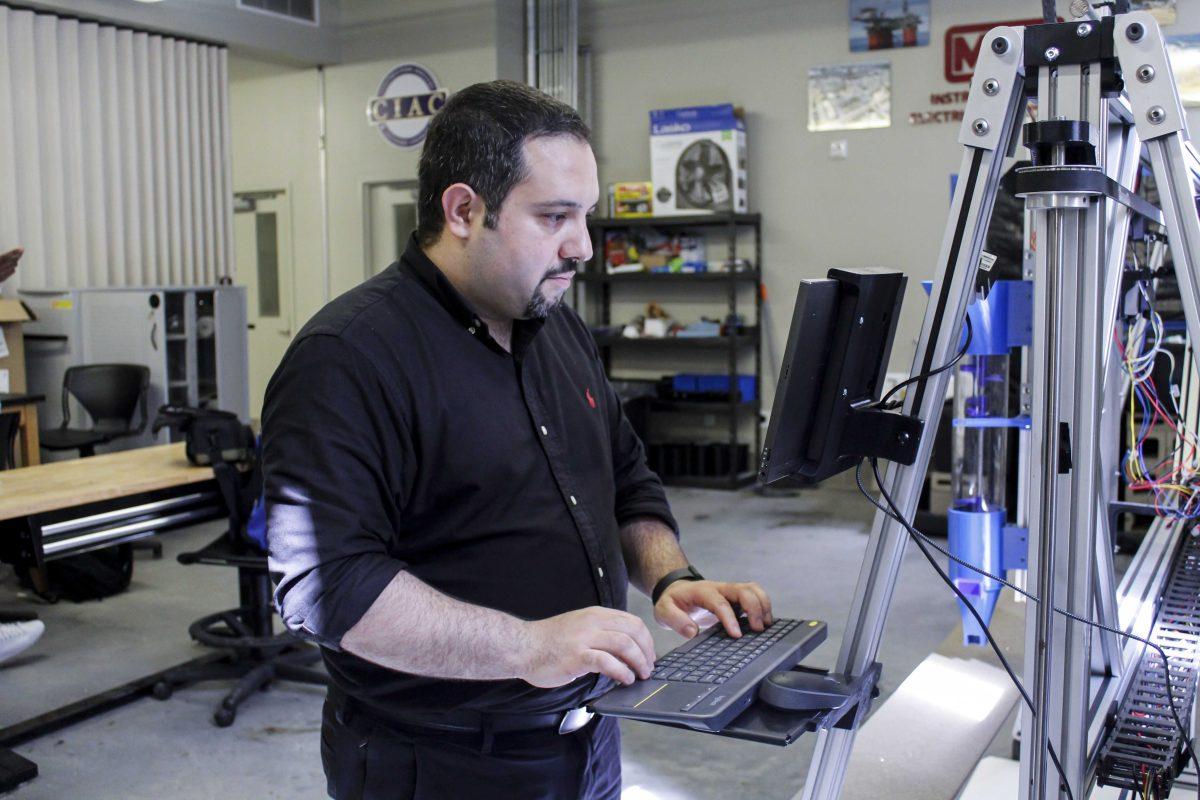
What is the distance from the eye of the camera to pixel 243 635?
3928mm

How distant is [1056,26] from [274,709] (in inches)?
127

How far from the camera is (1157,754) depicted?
153cm

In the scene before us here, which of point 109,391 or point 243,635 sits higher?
point 109,391

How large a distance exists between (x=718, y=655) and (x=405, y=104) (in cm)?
810

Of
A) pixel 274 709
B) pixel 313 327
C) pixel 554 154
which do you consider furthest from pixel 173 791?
pixel 554 154

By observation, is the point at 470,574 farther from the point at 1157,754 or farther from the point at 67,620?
the point at 67,620

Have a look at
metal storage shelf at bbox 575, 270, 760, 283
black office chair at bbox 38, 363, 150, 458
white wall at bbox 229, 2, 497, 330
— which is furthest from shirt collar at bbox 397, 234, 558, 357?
white wall at bbox 229, 2, 497, 330

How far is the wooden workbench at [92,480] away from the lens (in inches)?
133

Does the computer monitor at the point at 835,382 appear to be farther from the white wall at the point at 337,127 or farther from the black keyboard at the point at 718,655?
the white wall at the point at 337,127

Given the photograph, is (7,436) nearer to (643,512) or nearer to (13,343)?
(13,343)

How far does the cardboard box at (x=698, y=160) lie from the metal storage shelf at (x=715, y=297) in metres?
0.13

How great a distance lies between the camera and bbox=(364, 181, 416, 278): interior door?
9062mm

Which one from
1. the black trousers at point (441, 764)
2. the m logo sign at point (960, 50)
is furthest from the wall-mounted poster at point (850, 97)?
the black trousers at point (441, 764)

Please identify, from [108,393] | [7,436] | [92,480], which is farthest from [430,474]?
[108,393]
